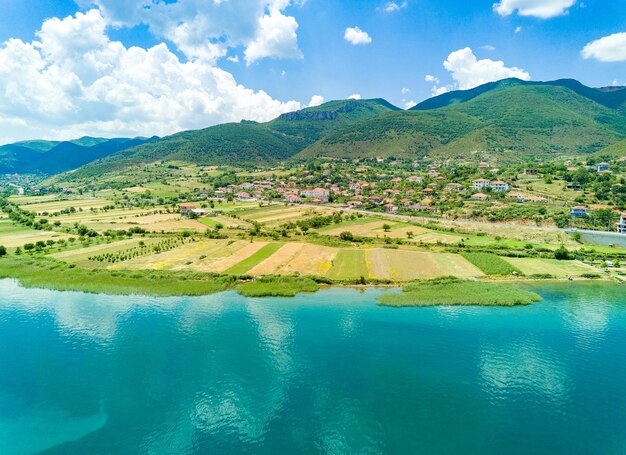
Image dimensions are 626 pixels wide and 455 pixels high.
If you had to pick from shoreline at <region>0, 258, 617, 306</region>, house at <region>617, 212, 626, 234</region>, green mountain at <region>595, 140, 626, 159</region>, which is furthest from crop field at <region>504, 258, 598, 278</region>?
green mountain at <region>595, 140, 626, 159</region>

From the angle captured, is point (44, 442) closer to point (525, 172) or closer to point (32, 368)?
point (32, 368)

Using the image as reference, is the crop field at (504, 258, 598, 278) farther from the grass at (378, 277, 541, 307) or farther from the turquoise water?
the turquoise water

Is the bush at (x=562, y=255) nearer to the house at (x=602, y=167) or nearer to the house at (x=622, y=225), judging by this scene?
the house at (x=622, y=225)

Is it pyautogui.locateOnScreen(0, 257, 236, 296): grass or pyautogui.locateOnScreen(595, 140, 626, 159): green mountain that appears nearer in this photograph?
pyautogui.locateOnScreen(0, 257, 236, 296): grass

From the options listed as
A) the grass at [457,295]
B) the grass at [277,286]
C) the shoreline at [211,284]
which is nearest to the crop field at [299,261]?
the grass at [277,286]

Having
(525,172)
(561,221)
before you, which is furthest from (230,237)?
(525,172)
